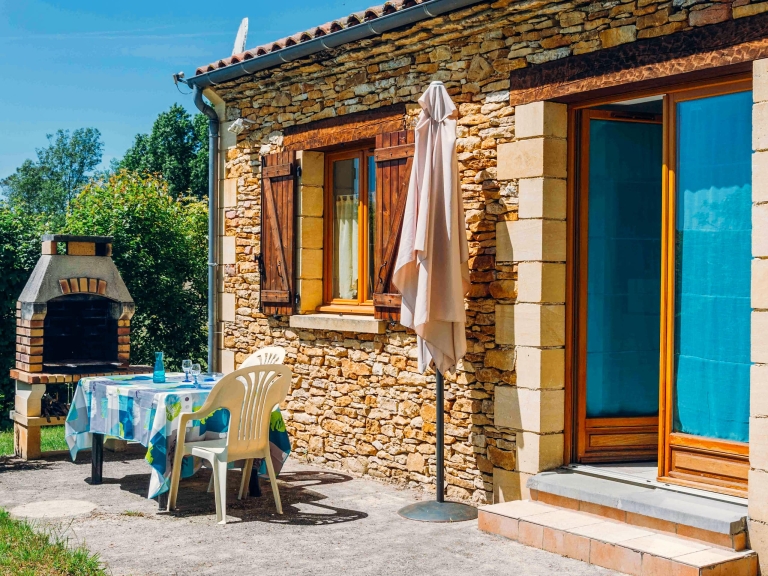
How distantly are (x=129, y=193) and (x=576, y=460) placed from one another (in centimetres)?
800

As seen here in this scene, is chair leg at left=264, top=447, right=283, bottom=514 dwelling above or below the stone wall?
below

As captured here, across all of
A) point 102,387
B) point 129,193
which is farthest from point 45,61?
point 102,387

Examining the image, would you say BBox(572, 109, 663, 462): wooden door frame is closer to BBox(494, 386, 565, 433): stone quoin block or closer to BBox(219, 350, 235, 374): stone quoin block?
BBox(494, 386, 565, 433): stone quoin block

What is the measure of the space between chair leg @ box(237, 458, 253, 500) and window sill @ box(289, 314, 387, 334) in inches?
56.1

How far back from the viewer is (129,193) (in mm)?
12180

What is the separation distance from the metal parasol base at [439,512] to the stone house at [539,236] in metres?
0.30

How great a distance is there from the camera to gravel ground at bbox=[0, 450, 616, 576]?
489 centimetres

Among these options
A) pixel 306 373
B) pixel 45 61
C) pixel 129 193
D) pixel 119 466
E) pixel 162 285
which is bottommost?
pixel 119 466

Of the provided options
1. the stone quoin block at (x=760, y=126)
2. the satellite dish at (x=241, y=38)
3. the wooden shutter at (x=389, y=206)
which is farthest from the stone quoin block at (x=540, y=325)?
the satellite dish at (x=241, y=38)

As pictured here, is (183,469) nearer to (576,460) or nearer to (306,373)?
(306,373)

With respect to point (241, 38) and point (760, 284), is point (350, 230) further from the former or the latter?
point (760, 284)

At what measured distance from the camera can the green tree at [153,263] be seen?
11695mm

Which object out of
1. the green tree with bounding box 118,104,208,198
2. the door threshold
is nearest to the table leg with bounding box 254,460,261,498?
the door threshold

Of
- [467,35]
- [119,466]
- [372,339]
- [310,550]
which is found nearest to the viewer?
[310,550]
